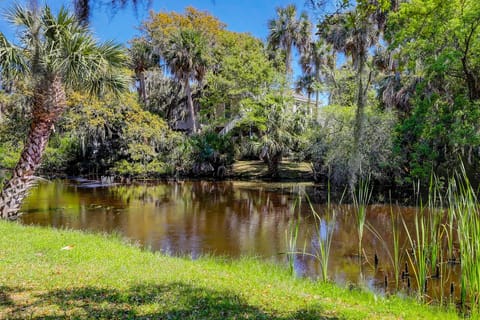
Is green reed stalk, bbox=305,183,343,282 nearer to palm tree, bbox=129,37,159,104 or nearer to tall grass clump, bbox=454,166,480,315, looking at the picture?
tall grass clump, bbox=454,166,480,315

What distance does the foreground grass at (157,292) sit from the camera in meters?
4.03

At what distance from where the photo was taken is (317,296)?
5.16 m

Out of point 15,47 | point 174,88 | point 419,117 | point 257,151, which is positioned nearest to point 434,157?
point 419,117

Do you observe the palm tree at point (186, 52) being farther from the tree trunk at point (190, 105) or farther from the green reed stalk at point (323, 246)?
the green reed stalk at point (323, 246)

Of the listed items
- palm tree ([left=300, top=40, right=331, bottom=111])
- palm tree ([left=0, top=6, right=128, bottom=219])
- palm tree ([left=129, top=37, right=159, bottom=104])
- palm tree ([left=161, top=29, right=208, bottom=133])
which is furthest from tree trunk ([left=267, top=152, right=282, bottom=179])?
palm tree ([left=0, top=6, right=128, bottom=219])

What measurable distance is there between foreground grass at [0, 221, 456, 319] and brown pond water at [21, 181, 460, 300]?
58.0 inches

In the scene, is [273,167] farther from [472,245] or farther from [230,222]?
[472,245]

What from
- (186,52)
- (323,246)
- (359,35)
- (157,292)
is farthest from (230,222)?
(186,52)

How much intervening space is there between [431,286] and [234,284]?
396 cm

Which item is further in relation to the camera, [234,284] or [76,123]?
[76,123]

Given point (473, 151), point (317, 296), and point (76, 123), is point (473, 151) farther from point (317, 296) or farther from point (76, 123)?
point (76, 123)

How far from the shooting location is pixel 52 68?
31.1 feet

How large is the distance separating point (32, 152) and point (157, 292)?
324 inches

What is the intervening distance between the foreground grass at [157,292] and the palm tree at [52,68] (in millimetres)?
4660
